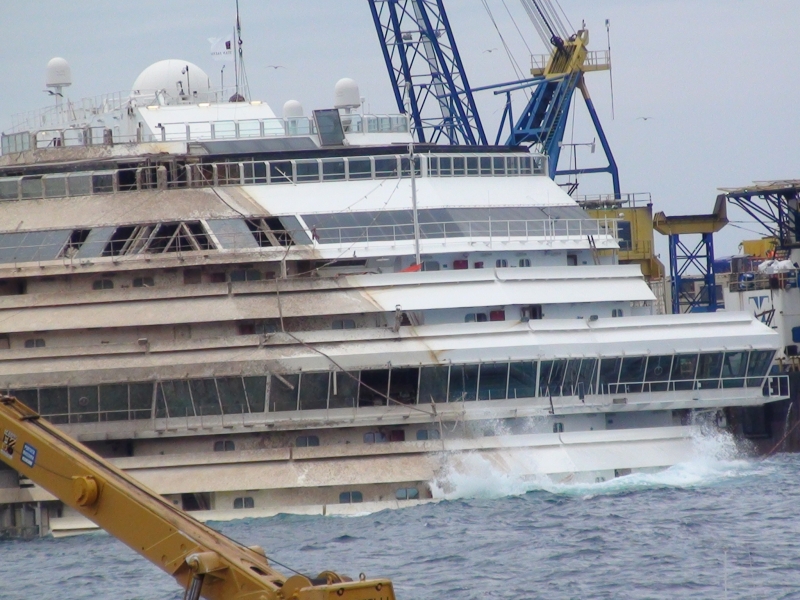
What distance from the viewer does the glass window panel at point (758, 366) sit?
53.8 m

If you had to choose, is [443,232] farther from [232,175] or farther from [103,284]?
[103,284]

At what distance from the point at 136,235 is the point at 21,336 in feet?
18.3

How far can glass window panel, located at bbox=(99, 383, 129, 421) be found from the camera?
51.0 metres

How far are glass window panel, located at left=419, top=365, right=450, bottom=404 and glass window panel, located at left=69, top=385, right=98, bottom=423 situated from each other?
10.6 m

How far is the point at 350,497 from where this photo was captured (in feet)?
160

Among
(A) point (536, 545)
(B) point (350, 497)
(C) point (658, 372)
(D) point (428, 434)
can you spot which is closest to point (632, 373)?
(C) point (658, 372)

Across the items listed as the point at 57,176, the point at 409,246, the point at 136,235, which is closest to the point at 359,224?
the point at 409,246

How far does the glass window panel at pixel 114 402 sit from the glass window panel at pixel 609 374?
15.6 metres

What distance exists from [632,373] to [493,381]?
484cm

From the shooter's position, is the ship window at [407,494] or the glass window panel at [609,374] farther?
the glass window panel at [609,374]

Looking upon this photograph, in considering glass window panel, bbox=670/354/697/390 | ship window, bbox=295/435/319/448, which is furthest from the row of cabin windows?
glass window panel, bbox=670/354/697/390

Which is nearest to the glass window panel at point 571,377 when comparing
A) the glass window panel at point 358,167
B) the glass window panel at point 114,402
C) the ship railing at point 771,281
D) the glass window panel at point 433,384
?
the glass window panel at point 433,384

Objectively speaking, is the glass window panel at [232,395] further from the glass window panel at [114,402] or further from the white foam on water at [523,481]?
the white foam on water at [523,481]

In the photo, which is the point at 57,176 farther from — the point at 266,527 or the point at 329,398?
the point at 266,527
